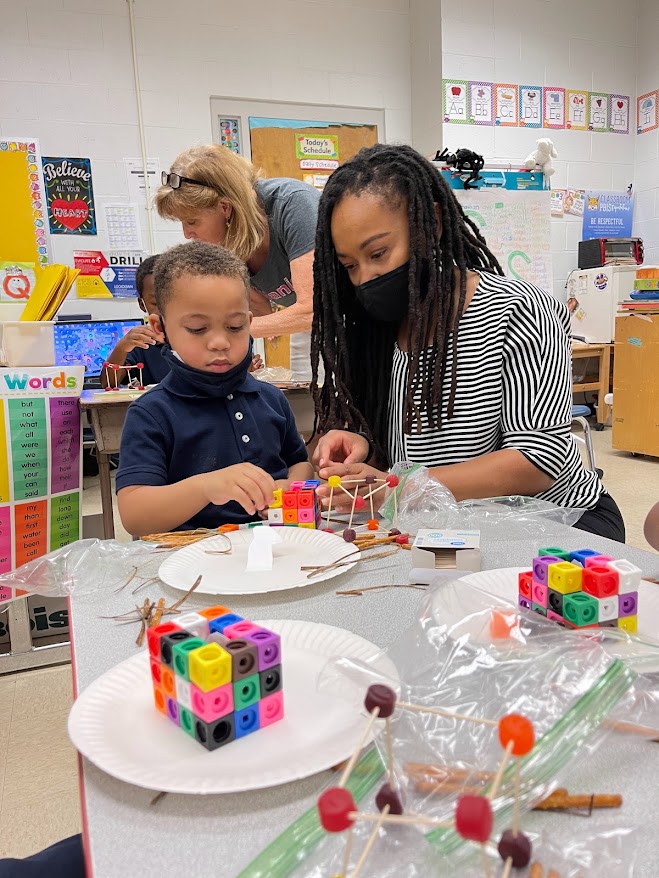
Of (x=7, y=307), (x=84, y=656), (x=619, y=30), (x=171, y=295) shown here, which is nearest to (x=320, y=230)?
(x=171, y=295)

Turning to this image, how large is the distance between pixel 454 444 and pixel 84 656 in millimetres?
830

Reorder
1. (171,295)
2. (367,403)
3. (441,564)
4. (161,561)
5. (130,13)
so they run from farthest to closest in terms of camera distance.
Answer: (130,13), (367,403), (171,295), (161,561), (441,564)

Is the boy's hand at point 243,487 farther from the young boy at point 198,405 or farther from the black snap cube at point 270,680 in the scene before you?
the black snap cube at point 270,680

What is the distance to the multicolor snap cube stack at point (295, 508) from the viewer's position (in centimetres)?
104

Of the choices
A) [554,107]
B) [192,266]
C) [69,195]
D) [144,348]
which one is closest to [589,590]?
[192,266]

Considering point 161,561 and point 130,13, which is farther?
point 130,13

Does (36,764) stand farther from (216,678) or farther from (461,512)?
(216,678)

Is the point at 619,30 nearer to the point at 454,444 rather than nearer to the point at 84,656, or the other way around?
the point at 454,444

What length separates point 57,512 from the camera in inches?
78.2

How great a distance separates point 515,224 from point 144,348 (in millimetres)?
2266

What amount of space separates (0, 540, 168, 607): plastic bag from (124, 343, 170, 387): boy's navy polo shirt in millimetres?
2341

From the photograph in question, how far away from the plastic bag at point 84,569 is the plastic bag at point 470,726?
0.45m

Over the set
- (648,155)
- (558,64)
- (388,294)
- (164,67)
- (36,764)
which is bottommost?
(36,764)

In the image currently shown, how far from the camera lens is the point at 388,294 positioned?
1.29 meters
